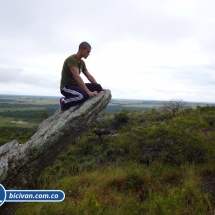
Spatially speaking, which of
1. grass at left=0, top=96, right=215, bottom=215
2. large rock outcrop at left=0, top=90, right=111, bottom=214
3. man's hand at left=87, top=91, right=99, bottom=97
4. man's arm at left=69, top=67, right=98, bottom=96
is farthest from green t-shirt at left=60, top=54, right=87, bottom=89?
grass at left=0, top=96, right=215, bottom=215

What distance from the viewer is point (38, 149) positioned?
4637 millimetres

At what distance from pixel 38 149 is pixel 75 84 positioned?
184 centimetres

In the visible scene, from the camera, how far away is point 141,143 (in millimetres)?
9359

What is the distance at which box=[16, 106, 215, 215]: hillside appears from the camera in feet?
15.9

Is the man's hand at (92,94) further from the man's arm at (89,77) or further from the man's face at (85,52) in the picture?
the man's face at (85,52)

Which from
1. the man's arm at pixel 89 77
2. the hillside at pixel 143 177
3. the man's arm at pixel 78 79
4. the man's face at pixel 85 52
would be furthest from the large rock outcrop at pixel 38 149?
the man's face at pixel 85 52

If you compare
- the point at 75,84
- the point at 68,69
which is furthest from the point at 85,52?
the point at 75,84

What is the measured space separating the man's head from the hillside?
10.8 feet

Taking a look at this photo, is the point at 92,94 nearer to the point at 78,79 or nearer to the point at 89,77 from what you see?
the point at 78,79

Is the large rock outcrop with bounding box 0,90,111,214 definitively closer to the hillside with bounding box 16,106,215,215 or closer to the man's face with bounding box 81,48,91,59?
the hillside with bounding box 16,106,215,215

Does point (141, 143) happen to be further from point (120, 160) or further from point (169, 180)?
point (169, 180)

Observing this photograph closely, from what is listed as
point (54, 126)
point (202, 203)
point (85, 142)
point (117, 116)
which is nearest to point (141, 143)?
point (85, 142)

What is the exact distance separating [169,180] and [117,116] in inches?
389

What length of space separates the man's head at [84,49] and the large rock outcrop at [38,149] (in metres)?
1.10
